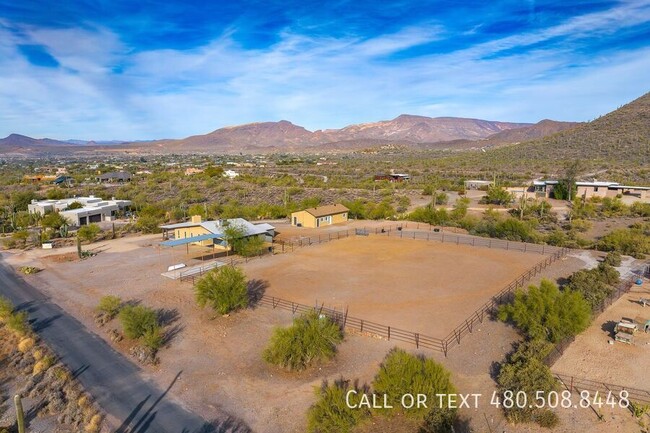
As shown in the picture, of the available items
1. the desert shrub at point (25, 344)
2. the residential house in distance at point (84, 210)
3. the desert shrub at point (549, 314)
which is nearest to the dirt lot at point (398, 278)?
the desert shrub at point (549, 314)

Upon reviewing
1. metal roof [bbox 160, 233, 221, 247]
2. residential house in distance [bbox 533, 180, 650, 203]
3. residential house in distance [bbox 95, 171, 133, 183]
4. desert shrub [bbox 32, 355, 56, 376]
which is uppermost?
residential house in distance [bbox 95, 171, 133, 183]

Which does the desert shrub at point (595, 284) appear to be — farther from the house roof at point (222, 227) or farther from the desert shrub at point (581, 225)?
the house roof at point (222, 227)

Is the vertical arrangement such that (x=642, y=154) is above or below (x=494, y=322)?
above

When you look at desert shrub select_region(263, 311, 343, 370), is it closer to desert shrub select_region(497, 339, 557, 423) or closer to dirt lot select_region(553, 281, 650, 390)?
desert shrub select_region(497, 339, 557, 423)

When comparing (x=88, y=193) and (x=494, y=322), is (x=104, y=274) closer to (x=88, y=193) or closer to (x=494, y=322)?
(x=494, y=322)

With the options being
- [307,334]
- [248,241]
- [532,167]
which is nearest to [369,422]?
[307,334]

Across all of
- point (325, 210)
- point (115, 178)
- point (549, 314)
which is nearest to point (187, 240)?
point (325, 210)

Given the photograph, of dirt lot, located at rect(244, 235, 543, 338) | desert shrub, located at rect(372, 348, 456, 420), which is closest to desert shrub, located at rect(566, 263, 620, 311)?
dirt lot, located at rect(244, 235, 543, 338)
